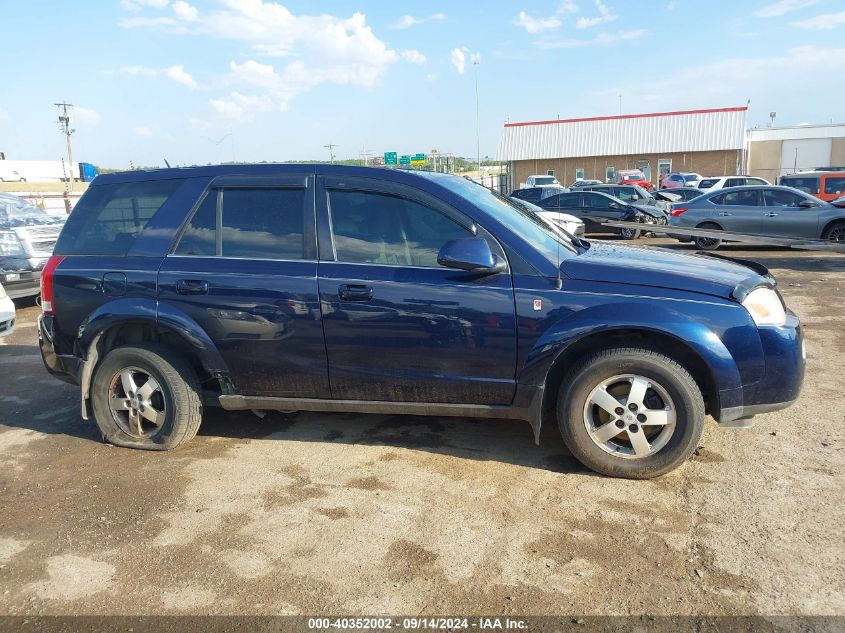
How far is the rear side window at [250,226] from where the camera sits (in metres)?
4.19

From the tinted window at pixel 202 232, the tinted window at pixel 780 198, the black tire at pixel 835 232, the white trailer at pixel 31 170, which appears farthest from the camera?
the white trailer at pixel 31 170

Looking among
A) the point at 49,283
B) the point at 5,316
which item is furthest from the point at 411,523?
the point at 5,316

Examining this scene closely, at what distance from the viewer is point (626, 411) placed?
376 centimetres

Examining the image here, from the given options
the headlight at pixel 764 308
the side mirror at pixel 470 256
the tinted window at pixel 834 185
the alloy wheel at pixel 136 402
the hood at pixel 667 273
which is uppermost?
the tinted window at pixel 834 185

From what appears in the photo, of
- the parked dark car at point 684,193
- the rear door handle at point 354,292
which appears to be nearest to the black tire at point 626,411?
the rear door handle at point 354,292

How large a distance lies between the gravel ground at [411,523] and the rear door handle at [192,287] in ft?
3.65

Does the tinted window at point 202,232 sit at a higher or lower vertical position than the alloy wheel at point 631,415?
higher

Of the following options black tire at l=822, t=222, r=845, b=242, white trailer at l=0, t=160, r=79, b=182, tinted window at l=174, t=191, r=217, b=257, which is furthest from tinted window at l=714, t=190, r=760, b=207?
white trailer at l=0, t=160, r=79, b=182

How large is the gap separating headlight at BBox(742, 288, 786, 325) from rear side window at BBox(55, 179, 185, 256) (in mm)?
3680

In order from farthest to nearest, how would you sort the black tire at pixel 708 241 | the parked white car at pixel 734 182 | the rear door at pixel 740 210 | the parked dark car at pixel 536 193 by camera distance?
the parked white car at pixel 734 182
the parked dark car at pixel 536 193
the black tire at pixel 708 241
the rear door at pixel 740 210

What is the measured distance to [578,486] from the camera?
3812 millimetres

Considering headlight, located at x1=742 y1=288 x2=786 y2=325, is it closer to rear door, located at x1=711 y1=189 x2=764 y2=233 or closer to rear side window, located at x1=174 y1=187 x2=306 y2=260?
rear side window, located at x1=174 y1=187 x2=306 y2=260

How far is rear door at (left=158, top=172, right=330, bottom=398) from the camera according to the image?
4.09 meters

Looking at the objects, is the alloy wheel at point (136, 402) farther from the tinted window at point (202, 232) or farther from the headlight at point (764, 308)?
the headlight at point (764, 308)
